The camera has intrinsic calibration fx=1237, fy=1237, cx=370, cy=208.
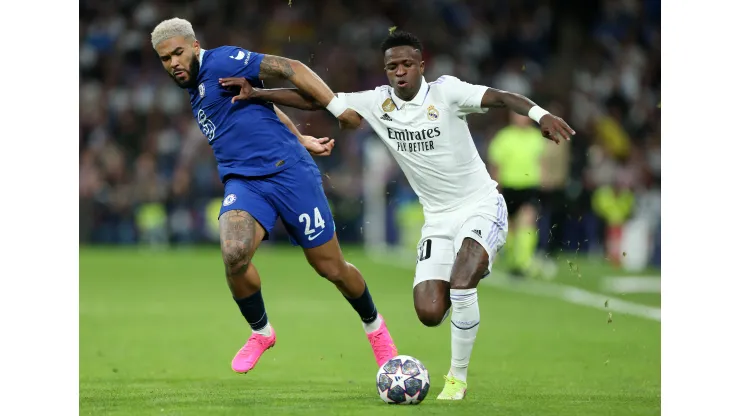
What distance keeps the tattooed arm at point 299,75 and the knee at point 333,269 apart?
103 cm

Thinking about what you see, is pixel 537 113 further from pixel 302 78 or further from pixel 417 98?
pixel 302 78

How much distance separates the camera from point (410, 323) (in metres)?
12.1

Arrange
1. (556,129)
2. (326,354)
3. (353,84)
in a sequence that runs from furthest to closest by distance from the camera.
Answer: (353,84), (326,354), (556,129)

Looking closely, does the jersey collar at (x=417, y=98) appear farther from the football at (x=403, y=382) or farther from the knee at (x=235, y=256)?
the football at (x=403, y=382)

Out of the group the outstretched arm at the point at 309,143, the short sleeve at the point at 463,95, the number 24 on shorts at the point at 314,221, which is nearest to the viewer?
the short sleeve at the point at 463,95

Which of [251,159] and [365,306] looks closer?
[251,159]

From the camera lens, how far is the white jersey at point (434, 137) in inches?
302

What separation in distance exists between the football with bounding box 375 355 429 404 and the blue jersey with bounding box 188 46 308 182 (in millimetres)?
1513

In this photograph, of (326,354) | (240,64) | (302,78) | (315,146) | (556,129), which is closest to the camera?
(556,129)

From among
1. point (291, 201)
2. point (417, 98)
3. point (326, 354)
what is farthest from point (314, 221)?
point (326, 354)

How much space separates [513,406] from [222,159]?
2.43m

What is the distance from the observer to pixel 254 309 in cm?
801

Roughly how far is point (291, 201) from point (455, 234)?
1.06 metres

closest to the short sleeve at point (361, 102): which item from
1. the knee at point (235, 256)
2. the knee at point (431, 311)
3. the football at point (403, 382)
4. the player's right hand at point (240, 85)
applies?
the player's right hand at point (240, 85)
